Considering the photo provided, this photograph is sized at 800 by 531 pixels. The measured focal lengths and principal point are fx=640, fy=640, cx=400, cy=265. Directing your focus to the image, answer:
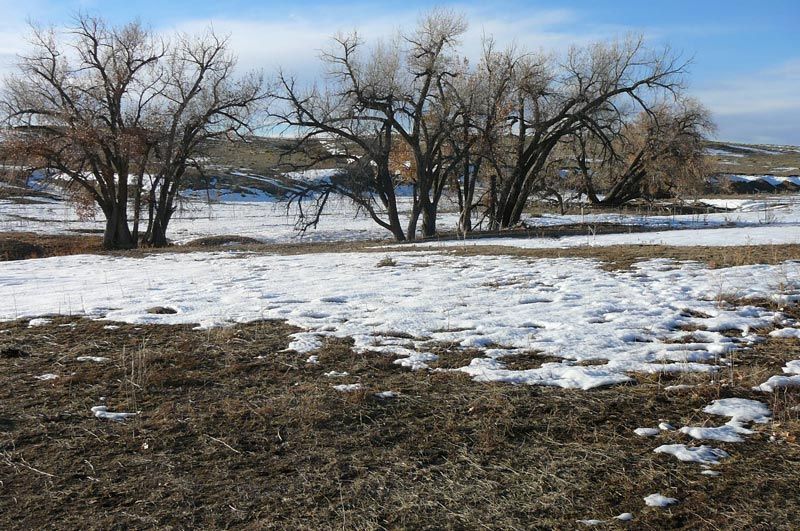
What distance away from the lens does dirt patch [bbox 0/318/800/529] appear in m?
3.00

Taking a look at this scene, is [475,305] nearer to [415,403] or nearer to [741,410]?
[415,403]

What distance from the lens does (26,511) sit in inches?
121

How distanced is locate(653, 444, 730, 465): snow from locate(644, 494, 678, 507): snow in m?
0.46

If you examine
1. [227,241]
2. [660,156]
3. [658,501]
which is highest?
[660,156]

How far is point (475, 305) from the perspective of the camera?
296 inches

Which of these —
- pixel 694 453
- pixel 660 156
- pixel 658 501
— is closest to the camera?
pixel 658 501

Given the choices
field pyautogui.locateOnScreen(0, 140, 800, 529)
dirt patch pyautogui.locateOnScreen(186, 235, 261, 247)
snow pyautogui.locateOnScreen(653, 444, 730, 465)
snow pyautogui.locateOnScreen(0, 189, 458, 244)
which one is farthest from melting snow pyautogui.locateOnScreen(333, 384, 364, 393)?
dirt patch pyautogui.locateOnScreen(186, 235, 261, 247)

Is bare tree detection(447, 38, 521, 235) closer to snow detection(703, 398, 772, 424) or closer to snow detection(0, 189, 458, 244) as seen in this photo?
snow detection(0, 189, 458, 244)

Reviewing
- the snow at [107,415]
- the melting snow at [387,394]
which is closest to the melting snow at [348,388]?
the melting snow at [387,394]

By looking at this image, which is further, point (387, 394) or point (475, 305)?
point (475, 305)

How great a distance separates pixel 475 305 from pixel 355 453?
4.05 meters

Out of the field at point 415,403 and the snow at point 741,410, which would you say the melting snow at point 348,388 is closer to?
the field at point 415,403

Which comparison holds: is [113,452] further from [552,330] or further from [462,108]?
[462,108]

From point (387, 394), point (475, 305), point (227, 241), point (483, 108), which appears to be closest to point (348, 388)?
point (387, 394)
